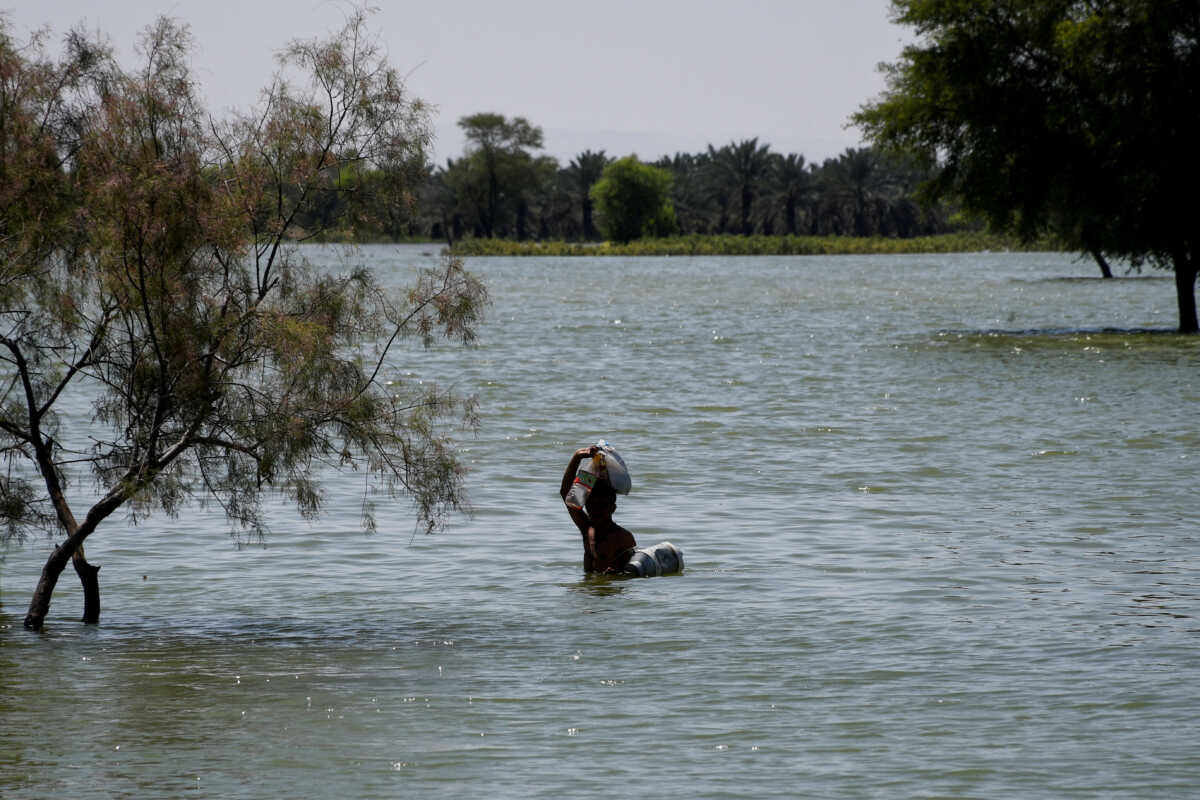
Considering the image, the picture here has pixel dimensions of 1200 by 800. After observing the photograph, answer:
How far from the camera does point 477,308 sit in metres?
12.7

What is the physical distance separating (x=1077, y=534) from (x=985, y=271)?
93009 mm

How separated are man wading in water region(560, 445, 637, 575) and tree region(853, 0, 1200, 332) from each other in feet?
98.7

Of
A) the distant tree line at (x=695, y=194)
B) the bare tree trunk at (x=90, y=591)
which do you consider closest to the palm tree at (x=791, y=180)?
the distant tree line at (x=695, y=194)

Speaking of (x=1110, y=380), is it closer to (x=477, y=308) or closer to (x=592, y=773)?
(x=477, y=308)

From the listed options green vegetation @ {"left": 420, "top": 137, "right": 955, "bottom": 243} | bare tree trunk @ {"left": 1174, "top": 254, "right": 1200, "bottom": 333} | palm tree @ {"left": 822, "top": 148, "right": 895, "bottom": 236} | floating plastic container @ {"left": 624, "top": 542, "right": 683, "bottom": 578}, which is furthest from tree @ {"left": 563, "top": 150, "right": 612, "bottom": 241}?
floating plastic container @ {"left": 624, "top": 542, "right": 683, "bottom": 578}

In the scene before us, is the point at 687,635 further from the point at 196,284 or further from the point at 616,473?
the point at 196,284

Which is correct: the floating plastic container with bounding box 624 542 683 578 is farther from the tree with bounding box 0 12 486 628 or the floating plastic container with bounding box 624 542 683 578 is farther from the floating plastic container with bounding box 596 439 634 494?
the tree with bounding box 0 12 486 628

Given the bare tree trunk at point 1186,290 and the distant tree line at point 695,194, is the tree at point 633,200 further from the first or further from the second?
the bare tree trunk at point 1186,290

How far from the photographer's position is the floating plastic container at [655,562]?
15.6m

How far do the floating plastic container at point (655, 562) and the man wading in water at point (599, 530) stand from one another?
0.39 feet

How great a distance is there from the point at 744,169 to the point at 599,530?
12930 centimetres

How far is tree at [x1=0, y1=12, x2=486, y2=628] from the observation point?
38.7 feet

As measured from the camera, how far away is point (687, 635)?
13148mm

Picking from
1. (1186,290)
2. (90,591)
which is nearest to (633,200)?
(1186,290)
